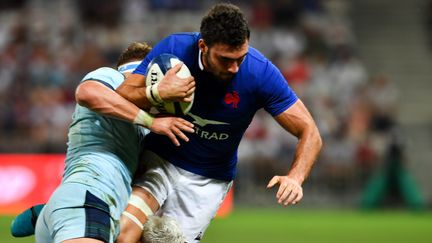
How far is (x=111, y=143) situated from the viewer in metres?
6.25

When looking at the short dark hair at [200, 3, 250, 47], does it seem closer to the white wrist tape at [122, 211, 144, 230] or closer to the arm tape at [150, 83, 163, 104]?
Result: the arm tape at [150, 83, 163, 104]

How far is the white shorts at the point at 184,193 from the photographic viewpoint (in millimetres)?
6875

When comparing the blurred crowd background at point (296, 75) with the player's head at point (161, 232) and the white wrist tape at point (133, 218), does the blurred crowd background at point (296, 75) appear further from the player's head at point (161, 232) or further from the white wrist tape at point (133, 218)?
the player's head at point (161, 232)

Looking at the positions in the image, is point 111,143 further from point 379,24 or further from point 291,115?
point 379,24

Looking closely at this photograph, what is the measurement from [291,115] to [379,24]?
1550 cm

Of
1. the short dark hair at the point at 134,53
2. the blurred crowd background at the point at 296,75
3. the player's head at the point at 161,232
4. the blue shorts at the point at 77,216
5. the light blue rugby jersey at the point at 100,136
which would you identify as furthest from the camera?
the blurred crowd background at the point at 296,75

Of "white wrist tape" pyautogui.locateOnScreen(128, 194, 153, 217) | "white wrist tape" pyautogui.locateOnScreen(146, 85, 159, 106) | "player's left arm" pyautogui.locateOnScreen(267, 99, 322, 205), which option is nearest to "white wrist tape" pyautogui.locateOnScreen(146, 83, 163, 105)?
"white wrist tape" pyautogui.locateOnScreen(146, 85, 159, 106)

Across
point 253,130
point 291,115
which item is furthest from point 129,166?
point 253,130

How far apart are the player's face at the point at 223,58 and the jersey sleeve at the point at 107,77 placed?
24.9 inches

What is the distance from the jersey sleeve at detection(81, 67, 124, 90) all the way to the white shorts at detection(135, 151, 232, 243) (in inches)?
27.0

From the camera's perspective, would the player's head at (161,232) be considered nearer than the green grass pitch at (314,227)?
Yes

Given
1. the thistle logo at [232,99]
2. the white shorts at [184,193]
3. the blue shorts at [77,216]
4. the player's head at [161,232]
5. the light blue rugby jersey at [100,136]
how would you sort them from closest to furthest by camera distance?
the blue shorts at [77,216] < the light blue rugby jersey at [100,136] < the player's head at [161,232] < the thistle logo at [232,99] < the white shorts at [184,193]

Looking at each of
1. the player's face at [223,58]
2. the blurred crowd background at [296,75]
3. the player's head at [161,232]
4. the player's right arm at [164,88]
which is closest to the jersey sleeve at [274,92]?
the player's face at [223,58]

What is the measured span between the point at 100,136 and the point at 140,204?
656 millimetres
